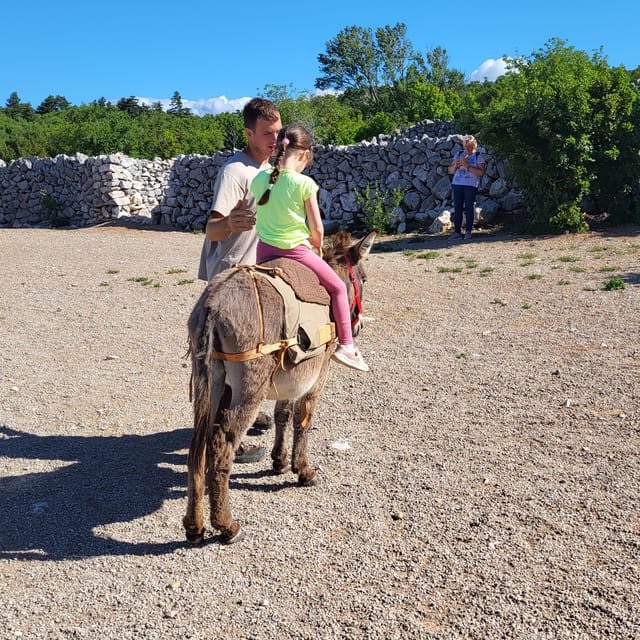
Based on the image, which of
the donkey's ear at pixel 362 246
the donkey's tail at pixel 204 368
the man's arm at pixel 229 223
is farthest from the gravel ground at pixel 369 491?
the man's arm at pixel 229 223

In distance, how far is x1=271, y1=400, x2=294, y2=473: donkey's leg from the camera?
4.41 meters

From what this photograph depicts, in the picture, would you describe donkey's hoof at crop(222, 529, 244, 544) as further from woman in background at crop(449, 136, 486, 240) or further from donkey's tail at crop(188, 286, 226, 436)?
woman in background at crop(449, 136, 486, 240)

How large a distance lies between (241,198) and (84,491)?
2.15 meters

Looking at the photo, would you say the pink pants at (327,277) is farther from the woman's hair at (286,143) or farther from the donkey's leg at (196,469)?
the donkey's leg at (196,469)

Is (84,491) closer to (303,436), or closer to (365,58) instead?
(303,436)

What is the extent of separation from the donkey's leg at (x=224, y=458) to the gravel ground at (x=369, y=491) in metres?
0.18

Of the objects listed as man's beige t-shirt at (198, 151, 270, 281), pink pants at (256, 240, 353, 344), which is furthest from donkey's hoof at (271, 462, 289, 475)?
man's beige t-shirt at (198, 151, 270, 281)

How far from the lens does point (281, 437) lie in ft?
14.5

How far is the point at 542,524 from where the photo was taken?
359cm

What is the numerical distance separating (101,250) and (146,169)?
812cm

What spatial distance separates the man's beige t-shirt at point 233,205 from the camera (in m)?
3.93

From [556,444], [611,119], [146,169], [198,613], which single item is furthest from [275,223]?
[146,169]

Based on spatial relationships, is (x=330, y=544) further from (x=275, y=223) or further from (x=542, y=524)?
(x=275, y=223)

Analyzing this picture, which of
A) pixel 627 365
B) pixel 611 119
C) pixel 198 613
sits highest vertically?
pixel 611 119
